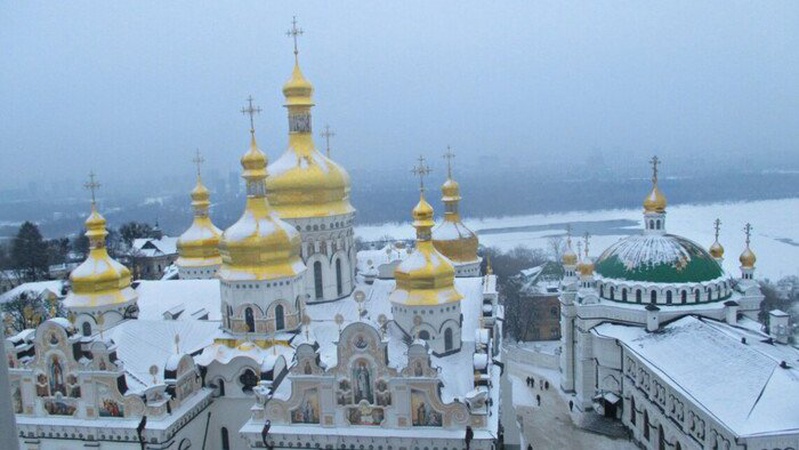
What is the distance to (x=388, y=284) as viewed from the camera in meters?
19.0

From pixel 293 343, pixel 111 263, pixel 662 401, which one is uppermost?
pixel 111 263

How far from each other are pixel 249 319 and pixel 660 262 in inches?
497

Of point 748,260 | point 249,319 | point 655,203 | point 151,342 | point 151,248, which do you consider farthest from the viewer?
point 151,248

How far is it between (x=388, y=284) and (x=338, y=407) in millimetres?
6948

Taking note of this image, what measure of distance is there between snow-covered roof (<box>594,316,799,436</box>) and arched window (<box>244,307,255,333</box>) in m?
10.2

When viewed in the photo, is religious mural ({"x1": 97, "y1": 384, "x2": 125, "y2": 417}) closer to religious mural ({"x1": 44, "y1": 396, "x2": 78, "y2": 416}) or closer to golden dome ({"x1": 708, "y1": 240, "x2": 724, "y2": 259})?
religious mural ({"x1": 44, "y1": 396, "x2": 78, "y2": 416})

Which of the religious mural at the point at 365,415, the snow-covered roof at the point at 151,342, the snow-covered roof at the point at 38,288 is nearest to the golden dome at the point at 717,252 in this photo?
the religious mural at the point at 365,415

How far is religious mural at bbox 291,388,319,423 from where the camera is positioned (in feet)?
41.0

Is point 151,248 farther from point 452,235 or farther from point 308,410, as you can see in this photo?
point 308,410

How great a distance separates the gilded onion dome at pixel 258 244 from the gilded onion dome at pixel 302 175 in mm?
2015

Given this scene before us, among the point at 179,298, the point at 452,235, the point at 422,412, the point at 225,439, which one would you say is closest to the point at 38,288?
the point at 179,298

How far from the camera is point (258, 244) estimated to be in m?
15.4

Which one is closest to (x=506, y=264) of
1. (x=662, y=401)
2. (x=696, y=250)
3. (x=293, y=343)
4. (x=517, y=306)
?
(x=517, y=306)

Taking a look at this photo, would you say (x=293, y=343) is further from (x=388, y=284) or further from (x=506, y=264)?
(x=506, y=264)
